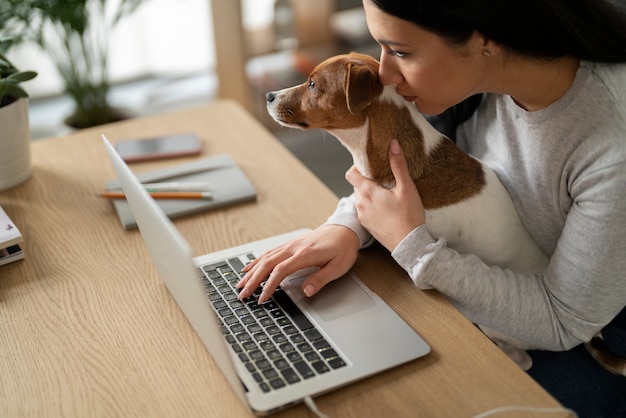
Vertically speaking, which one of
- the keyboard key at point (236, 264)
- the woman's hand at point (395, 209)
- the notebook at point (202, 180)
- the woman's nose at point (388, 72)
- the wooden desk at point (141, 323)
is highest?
the woman's nose at point (388, 72)

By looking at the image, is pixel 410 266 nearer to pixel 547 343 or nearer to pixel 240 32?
pixel 547 343

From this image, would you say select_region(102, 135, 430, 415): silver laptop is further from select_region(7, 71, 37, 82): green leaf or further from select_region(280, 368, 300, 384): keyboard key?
select_region(7, 71, 37, 82): green leaf

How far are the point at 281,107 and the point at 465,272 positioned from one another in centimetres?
38

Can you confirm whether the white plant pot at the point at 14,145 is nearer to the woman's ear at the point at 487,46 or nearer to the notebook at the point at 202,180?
the notebook at the point at 202,180

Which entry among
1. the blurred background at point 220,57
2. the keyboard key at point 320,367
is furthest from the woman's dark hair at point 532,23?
the blurred background at point 220,57

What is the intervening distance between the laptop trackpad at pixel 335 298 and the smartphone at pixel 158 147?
0.49 metres

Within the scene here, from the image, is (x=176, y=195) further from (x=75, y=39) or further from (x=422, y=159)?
(x=75, y=39)

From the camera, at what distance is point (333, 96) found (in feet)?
3.29

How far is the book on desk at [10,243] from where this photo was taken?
1062 millimetres

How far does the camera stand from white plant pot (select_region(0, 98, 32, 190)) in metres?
1.21

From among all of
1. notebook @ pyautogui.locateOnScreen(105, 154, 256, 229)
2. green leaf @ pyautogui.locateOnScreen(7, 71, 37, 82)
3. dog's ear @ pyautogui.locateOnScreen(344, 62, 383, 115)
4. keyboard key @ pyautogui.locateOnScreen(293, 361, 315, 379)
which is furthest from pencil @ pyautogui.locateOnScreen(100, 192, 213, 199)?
keyboard key @ pyautogui.locateOnScreen(293, 361, 315, 379)

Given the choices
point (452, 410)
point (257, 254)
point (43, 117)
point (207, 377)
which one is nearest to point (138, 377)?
point (207, 377)

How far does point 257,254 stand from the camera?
107 cm

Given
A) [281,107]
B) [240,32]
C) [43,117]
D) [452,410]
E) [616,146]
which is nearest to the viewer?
[452,410]
